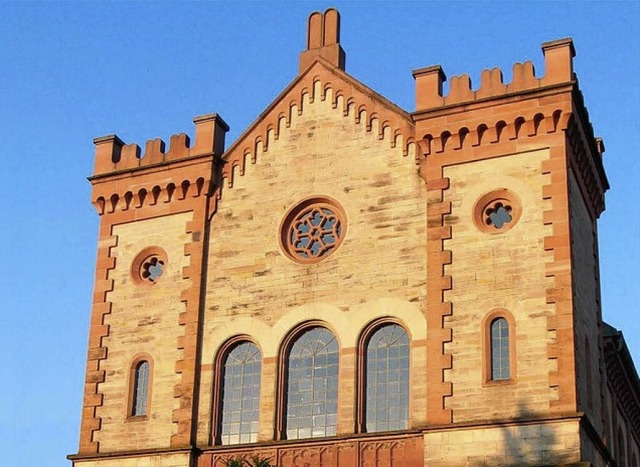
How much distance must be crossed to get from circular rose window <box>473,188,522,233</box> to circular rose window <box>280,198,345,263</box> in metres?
3.66

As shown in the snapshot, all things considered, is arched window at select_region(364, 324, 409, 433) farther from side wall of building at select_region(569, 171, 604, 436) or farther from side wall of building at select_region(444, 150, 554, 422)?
side wall of building at select_region(569, 171, 604, 436)

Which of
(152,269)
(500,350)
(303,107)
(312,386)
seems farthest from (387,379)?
(303,107)

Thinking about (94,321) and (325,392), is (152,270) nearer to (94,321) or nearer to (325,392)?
(94,321)

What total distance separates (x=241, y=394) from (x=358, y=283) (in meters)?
4.11

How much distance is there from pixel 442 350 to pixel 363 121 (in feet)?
23.1

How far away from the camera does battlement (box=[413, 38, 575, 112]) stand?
29281 mm

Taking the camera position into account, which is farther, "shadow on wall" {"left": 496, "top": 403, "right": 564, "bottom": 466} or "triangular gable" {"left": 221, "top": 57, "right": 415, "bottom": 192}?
"triangular gable" {"left": 221, "top": 57, "right": 415, "bottom": 192}

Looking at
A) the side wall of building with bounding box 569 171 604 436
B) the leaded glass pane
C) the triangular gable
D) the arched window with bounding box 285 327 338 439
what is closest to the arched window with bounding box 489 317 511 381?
the leaded glass pane

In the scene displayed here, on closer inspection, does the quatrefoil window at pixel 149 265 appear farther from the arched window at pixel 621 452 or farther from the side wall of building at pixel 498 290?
the arched window at pixel 621 452

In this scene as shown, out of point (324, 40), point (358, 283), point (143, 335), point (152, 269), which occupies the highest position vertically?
point (324, 40)

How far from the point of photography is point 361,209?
30.4 meters

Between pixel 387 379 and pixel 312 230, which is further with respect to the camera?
pixel 312 230

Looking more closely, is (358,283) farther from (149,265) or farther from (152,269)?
(149,265)

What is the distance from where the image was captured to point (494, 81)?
98.0ft
